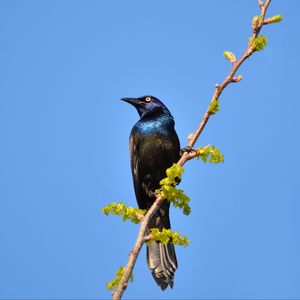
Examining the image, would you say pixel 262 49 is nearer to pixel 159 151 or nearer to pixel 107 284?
pixel 107 284

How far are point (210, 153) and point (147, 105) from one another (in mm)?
4543

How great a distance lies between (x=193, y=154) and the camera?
18.5ft

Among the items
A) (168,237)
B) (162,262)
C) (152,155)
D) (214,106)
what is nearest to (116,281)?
(168,237)

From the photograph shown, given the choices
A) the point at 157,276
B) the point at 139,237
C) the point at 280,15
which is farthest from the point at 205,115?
the point at 157,276

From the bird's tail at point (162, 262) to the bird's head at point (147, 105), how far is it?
2.65m

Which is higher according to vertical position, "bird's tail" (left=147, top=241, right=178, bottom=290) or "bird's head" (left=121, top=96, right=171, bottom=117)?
"bird's head" (left=121, top=96, right=171, bottom=117)

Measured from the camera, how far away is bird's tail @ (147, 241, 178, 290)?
7480 mm

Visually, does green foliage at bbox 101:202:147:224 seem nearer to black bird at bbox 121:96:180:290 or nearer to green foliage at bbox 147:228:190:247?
green foliage at bbox 147:228:190:247

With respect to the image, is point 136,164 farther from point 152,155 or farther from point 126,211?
point 126,211

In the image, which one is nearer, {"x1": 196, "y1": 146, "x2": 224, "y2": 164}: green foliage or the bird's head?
{"x1": 196, "y1": 146, "x2": 224, "y2": 164}: green foliage

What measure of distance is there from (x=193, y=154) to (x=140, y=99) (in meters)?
4.74

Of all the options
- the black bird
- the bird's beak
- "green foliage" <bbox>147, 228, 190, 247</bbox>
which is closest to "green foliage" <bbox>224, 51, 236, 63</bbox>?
"green foliage" <bbox>147, 228, 190, 247</bbox>

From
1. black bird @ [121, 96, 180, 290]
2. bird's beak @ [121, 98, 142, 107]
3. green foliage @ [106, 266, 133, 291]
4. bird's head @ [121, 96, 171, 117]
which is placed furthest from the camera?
bird's beak @ [121, 98, 142, 107]

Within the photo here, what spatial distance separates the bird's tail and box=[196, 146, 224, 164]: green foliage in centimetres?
Result: 230
